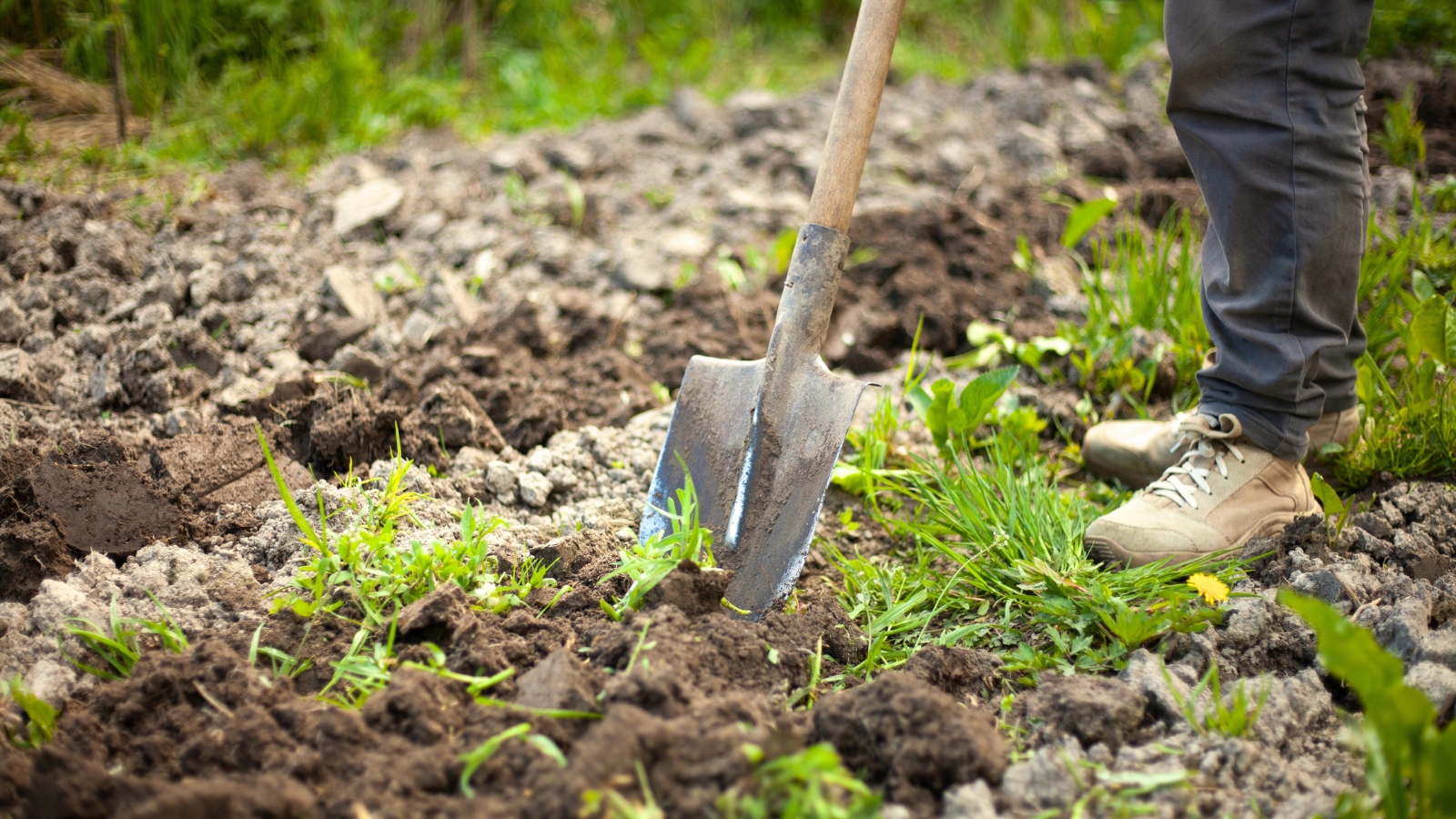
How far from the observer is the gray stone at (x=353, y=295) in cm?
277

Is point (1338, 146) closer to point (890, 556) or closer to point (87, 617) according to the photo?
point (890, 556)

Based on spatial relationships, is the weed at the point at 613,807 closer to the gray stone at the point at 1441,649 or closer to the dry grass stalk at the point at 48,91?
the gray stone at the point at 1441,649

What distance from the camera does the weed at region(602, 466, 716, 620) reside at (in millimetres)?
1587

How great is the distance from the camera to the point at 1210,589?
1703 mm

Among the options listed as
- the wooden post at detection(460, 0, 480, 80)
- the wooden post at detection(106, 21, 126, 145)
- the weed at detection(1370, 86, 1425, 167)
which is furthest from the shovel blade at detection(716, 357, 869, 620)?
the wooden post at detection(460, 0, 480, 80)

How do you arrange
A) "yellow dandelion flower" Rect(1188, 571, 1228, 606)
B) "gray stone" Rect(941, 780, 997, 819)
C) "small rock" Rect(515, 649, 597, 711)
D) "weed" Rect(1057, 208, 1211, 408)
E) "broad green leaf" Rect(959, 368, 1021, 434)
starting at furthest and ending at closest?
"weed" Rect(1057, 208, 1211, 408) < "broad green leaf" Rect(959, 368, 1021, 434) < "yellow dandelion flower" Rect(1188, 571, 1228, 606) < "small rock" Rect(515, 649, 597, 711) < "gray stone" Rect(941, 780, 997, 819)

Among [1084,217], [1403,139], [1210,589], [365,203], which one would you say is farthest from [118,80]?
[1403,139]

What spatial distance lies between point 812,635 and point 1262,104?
1.36 meters

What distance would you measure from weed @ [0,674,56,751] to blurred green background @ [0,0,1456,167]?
9.40 ft

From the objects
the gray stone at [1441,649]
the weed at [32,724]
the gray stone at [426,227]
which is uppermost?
the gray stone at [426,227]

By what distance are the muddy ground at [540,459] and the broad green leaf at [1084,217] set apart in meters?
0.17

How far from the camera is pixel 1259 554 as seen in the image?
6.16 feet

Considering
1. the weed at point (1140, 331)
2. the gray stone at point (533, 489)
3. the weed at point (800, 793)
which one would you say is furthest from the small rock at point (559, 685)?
the weed at point (1140, 331)

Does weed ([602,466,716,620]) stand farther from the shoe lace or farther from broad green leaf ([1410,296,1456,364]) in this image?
broad green leaf ([1410,296,1456,364])
